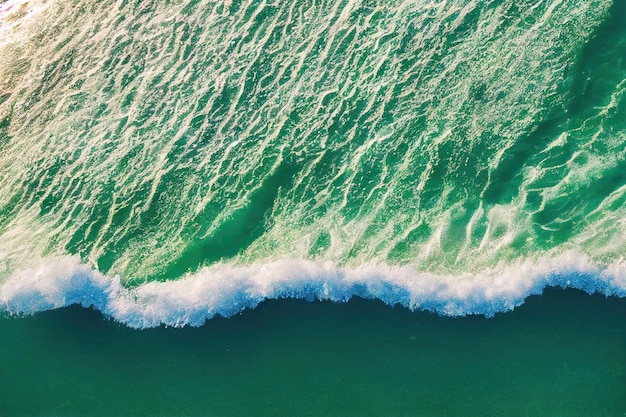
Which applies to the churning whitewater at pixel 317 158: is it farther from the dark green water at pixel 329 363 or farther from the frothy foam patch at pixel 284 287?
the dark green water at pixel 329 363

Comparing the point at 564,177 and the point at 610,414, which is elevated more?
the point at 564,177

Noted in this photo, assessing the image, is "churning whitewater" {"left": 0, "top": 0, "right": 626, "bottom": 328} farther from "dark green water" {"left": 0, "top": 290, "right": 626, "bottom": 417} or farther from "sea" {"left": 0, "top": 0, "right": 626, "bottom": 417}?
"dark green water" {"left": 0, "top": 290, "right": 626, "bottom": 417}

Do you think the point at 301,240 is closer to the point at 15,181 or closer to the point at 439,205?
the point at 439,205

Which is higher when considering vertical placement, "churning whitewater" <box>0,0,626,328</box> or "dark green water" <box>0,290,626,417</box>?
"churning whitewater" <box>0,0,626,328</box>

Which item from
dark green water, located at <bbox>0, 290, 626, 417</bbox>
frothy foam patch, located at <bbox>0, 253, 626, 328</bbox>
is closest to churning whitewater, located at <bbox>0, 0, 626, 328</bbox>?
frothy foam patch, located at <bbox>0, 253, 626, 328</bbox>

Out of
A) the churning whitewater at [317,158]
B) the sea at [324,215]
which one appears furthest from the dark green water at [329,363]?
the churning whitewater at [317,158]

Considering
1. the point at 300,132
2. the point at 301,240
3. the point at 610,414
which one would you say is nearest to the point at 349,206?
the point at 301,240

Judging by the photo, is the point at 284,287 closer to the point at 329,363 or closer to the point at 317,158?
the point at 329,363
